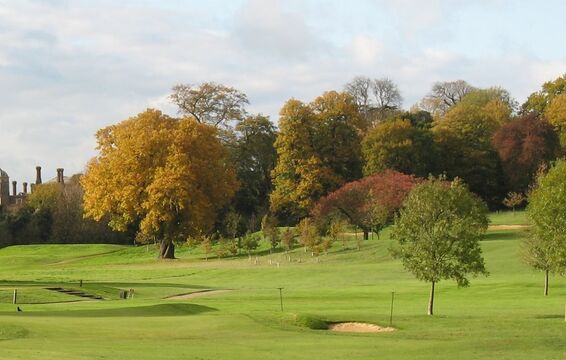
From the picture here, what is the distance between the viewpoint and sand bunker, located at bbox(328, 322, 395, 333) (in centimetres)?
3033

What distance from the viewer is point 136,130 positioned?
3221 inches

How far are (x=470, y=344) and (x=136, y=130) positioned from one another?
61025 mm

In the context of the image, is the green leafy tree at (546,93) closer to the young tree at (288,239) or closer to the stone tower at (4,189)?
the young tree at (288,239)

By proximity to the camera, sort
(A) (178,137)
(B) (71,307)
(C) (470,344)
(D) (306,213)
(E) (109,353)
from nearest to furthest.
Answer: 1. (E) (109,353)
2. (C) (470,344)
3. (B) (71,307)
4. (A) (178,137)
5. (D) (306,213)

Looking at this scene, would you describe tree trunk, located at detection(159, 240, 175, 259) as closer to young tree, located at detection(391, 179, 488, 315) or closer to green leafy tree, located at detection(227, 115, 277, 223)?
green leafy tree, located at detection(227, 115, 277, 223)

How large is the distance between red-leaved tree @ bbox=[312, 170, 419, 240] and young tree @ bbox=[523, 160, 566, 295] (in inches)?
1065

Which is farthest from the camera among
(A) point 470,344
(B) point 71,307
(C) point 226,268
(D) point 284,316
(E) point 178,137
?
(E) point 178,137

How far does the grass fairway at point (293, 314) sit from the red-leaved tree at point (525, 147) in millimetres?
23554

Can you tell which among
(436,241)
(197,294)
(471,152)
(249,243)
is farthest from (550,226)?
(471,152)

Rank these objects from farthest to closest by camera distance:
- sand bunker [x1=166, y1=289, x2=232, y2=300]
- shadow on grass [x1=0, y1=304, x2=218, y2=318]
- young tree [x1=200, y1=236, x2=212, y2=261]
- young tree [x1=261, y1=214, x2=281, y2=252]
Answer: young tree [x1=200, y1=236, x2=212, y2=261]
young tree [x1=261, y1=214, x2=281, y2=252]
sand bunker [x1=166, y1=289, x2=232, y2=300]
shadow on grass [x1=0, y1=304, x2=218, y2=318]

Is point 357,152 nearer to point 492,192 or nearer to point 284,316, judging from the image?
point 492,192

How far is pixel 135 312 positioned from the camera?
34.9m

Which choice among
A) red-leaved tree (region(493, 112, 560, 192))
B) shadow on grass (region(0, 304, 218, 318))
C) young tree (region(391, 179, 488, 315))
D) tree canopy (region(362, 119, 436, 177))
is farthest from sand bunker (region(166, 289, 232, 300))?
red-leaved tree (region(493, 112, 560, 192))

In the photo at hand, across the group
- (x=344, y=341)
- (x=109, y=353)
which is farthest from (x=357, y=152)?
(x=109, y=353)
